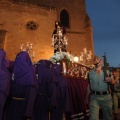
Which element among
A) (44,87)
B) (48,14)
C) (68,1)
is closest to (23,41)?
(48,14)

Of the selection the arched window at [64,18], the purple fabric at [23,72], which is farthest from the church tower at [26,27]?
the purple fabric at [23,72]

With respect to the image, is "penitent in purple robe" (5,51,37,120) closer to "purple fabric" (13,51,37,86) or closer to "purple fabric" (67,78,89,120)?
"purple fabric" (13,51,37,86)

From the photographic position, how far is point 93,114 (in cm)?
406

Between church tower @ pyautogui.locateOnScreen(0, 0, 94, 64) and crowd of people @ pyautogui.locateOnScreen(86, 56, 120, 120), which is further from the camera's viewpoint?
church tower @ pyautogui.locateOnScreen(0, 0, 94, 64)

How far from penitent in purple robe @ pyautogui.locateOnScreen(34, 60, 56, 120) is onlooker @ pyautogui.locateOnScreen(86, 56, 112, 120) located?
39.9 inches

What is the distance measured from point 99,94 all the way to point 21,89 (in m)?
1.95

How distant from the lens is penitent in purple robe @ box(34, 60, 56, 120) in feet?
14.2

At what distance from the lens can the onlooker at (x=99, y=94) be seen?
411 cm

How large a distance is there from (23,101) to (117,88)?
15.6 feet

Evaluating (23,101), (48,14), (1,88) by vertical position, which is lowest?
(23,101)

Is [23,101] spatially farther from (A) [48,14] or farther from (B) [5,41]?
(A) [48,14]

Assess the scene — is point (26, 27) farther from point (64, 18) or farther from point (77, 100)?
point (77, 100)

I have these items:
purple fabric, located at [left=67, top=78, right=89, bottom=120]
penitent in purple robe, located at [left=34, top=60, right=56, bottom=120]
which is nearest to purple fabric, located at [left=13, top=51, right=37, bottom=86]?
penitent in purple robe, located at [left=34, top=60, right=56, bottom=120]

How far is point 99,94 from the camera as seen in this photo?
4.21m
